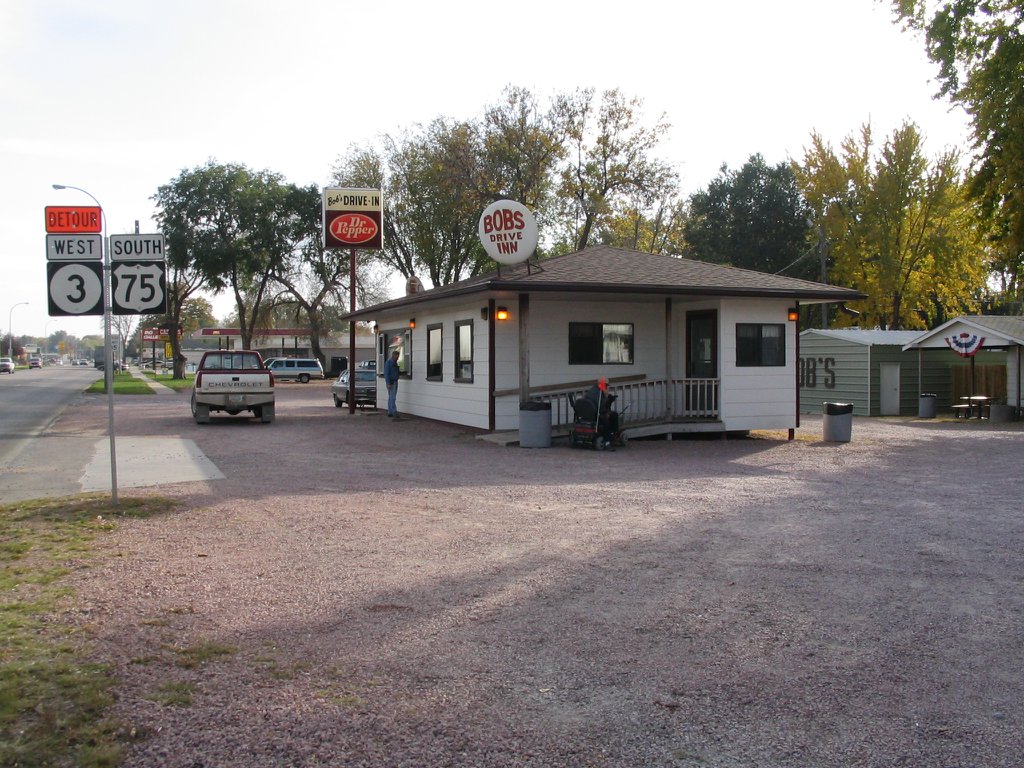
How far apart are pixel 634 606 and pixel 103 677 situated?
10.9ft

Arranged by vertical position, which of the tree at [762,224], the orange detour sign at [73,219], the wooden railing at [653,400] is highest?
the tree at [762,224]

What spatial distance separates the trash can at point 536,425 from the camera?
16859 mm

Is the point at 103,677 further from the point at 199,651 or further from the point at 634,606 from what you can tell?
the point at 634,606

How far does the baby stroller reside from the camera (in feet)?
54.2

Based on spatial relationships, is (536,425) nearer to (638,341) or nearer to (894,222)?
(638,341)

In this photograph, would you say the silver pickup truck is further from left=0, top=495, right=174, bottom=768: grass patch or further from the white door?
the white door

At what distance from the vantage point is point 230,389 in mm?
22531

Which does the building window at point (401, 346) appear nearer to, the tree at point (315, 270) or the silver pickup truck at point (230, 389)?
the silver pickup truck at point (230, 389)

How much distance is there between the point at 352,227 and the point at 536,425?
14262 millimetres

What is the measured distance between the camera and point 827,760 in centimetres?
384

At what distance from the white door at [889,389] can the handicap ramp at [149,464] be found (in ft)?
74.2

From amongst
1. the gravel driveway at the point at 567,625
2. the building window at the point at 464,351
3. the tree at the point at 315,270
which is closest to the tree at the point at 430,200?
the tree at the point at 315,270

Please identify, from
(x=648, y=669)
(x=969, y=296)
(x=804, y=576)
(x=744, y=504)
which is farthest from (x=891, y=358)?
(x=648, y=669)

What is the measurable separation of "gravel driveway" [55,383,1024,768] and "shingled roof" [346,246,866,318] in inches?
249
